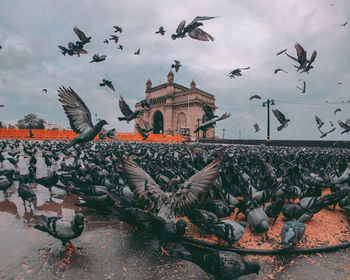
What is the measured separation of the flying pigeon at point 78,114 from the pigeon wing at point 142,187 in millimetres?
3546

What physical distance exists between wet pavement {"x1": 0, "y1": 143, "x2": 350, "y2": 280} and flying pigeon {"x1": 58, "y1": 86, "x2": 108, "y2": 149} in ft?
10.9

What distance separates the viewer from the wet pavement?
2408mm

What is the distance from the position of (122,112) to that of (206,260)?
757 centimetres

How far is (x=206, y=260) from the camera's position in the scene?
215 cm

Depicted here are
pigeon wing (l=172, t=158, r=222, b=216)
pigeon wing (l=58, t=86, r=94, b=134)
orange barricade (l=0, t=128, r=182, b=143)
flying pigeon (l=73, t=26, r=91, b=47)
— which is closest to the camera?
pigeon wing (l=172, t=158, r=222, b=216)

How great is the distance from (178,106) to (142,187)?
66.1m

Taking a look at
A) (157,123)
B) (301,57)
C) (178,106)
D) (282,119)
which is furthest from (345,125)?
(157,123)

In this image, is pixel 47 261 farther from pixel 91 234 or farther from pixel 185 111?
pixel 185 111

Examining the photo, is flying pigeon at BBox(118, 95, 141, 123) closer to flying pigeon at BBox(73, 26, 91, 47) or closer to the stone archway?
flying pigeon at BBox(73, 26, 91, 47)

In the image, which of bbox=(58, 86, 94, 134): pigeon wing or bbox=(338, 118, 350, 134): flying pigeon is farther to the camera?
bbox=(338, 118, 350, 134): flying pigeon

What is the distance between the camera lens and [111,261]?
2.67m

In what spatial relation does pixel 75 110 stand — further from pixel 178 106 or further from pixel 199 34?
pixel 178 106

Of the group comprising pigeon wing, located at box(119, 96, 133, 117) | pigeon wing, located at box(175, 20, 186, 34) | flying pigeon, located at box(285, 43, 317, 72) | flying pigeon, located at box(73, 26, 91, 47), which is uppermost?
flying pigeon, located at box(73, 26, 91, 47)

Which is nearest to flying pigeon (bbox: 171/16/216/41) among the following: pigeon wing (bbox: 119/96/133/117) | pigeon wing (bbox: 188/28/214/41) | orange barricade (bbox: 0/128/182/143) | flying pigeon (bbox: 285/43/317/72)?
pigeon wing (bbox: 188/28/214/41)
